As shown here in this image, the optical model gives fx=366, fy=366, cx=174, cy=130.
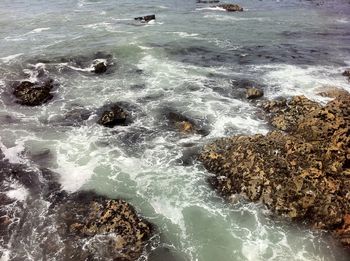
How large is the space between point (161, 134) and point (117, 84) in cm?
774

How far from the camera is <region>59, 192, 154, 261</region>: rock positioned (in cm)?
1355

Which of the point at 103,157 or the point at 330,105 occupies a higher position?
the point at 330,105

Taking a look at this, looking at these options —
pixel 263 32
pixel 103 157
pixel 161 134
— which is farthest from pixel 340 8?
pixel 103 157

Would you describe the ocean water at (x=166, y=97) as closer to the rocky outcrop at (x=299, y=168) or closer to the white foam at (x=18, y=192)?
the white foam at (x=18, y=192)

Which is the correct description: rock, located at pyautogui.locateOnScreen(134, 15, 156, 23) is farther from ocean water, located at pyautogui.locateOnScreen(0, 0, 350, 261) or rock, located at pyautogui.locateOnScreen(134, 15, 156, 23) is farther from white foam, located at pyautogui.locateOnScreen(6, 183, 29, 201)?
white foam, located at pyautogui.locateOnScreen(6, 183, 29, 201)

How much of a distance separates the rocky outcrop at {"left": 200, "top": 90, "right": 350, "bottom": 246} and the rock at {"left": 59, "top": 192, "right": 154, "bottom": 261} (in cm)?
428

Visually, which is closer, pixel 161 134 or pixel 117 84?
pixel 161 134

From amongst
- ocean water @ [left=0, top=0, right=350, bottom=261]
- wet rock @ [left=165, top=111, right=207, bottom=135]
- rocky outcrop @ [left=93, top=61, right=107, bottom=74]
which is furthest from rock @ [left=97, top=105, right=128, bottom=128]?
rocky outcrop @ [left=93, top=61, right=107, bottom=74]

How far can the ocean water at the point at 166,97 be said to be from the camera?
14406mm

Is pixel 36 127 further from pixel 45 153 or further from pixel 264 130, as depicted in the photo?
pixel 264 130

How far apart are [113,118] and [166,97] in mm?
4597

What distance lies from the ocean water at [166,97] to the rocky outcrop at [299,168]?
688 millimetres

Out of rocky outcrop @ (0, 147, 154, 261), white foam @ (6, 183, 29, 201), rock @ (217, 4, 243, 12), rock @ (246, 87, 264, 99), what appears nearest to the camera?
rocky outcrop @ (0, 147, 154, 261)

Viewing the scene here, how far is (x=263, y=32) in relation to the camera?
3778 centimetres
